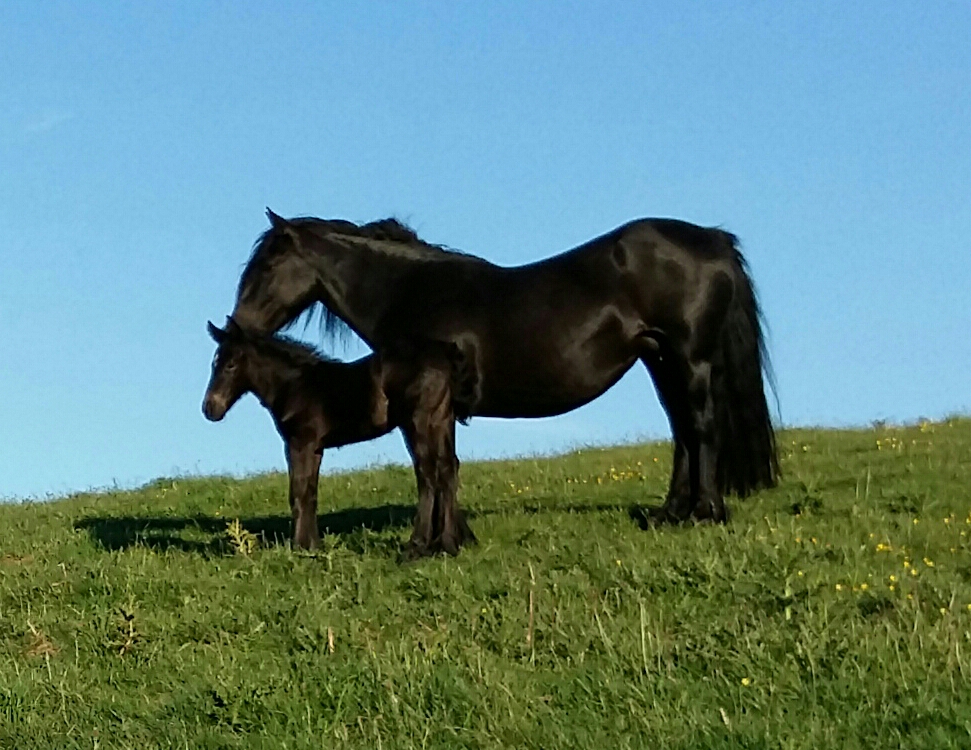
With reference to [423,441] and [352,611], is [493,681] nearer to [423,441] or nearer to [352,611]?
[352,611]

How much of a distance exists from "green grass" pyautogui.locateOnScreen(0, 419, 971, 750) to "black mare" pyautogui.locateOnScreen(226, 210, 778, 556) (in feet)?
2.96

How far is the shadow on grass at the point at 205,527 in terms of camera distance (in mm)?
10305

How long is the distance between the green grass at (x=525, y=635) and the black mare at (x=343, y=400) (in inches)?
17.6

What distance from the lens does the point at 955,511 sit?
927 cm

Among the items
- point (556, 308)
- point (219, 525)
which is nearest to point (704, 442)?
point (556, 308)

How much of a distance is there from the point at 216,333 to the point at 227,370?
0.29 metres

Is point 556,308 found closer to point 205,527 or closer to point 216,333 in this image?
point 216,333

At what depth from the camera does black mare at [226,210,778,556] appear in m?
9.69

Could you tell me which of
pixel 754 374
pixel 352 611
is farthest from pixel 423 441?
pixel 754 374

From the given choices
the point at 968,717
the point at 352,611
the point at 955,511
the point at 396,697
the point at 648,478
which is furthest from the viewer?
the point at 648,478

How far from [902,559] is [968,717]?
113 inches

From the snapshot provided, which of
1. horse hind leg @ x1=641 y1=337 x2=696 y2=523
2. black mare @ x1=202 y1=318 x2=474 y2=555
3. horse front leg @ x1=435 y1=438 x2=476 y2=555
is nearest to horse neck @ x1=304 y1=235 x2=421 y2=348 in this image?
black mare @ x1=202 y1=318 x2=474 y2=555

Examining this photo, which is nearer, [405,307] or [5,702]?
[5,702]

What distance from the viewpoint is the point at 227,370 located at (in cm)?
997
